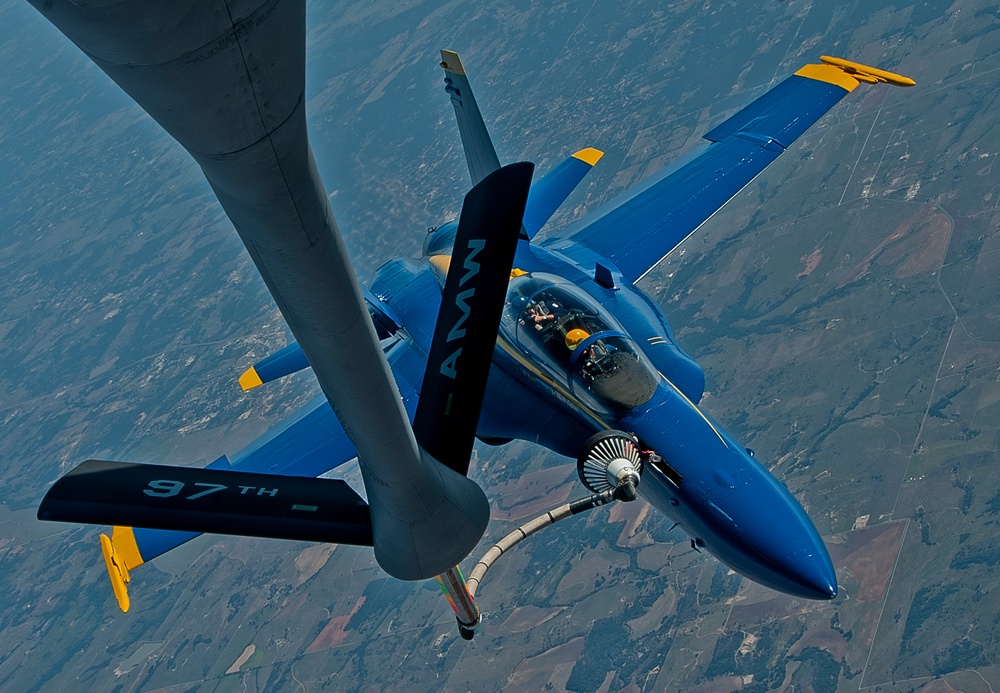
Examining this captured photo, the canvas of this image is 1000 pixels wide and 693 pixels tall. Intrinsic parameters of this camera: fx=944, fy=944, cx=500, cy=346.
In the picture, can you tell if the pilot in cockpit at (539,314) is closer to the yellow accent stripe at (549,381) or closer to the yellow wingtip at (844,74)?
the yellow accent stripe at (549,381)

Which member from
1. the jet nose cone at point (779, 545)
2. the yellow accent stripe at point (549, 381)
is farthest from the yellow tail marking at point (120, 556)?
the jet nose cone at point (779, 545)

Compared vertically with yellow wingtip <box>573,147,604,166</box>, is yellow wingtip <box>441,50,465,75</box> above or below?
above

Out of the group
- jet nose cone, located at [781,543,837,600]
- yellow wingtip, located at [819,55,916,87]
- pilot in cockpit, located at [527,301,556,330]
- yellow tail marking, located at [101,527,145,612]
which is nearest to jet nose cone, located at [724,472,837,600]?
A: jet nose cone, located at [781,543,837,600]

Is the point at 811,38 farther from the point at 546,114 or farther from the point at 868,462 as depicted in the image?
the point at 868,462

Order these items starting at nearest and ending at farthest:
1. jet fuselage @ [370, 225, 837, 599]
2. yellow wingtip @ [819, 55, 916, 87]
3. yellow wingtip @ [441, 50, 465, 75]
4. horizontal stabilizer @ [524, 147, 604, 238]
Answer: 1. jet fuselage @ [370, 225, 837, 599]
2. yellow wingtip @ [441, 50, 465, 75]
3. horizontal stabilizer @ [524, 147, 604, 238]
4. yellow wingtip @ [819, 55, 916, 87]

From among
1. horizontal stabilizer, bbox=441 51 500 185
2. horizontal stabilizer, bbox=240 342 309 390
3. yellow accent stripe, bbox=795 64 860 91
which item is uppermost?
horizontal stabilizer, bbox=441 51 500 185

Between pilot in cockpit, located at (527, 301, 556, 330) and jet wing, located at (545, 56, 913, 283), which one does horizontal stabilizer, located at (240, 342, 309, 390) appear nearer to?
jet wing, located at (545, 56, 913, 283)

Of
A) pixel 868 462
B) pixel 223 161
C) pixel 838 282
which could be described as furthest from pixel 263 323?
pixel 223 161
